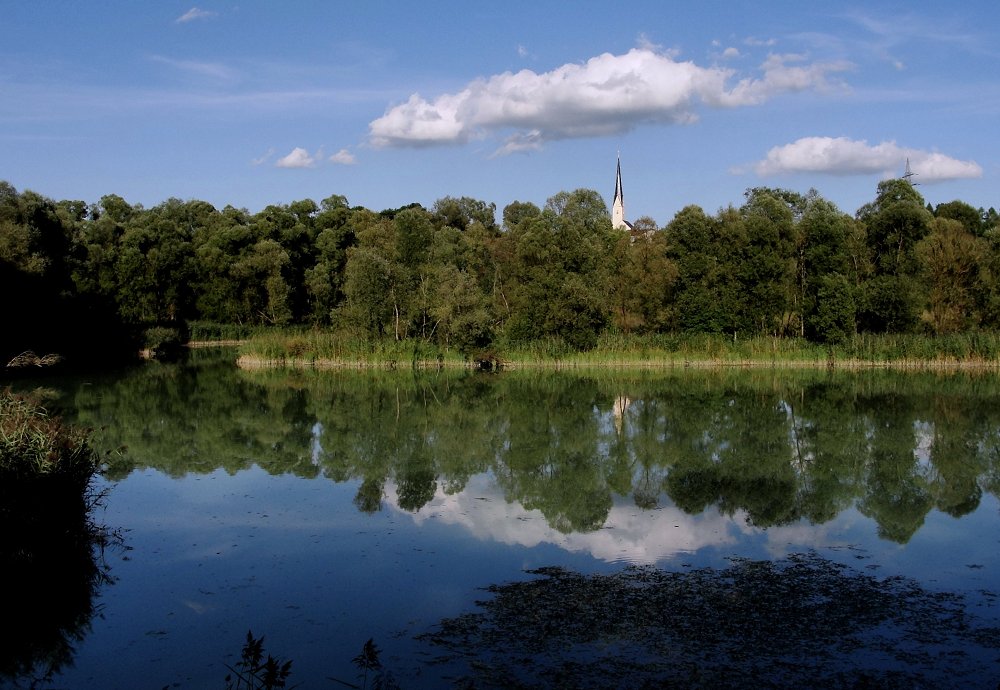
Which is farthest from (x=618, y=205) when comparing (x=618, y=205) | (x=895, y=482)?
(x=895, y=482)

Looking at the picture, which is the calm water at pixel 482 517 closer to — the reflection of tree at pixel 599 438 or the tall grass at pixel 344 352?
the reflection of tree at pixel 599 438

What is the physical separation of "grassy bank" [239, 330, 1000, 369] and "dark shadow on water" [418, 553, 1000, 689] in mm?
28500

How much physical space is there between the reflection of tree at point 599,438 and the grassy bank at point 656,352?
577 cm

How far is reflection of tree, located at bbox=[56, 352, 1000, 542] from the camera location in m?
13.5

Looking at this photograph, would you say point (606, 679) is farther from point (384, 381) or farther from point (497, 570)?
point (384, 381)

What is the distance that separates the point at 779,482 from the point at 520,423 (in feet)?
25.9

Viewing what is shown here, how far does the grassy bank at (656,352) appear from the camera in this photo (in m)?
37.0

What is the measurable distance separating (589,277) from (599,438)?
72.5 ft

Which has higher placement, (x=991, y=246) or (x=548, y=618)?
(x=991, y=246)

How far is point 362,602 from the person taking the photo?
8609 millimetres

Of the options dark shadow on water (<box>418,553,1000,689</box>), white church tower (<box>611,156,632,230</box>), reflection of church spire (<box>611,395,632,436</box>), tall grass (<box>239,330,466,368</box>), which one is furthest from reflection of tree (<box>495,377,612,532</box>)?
white church tower (<box>611,156,632,230</box>)

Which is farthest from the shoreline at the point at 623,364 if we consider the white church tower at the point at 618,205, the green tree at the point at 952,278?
the white church tower at the point at 618,205

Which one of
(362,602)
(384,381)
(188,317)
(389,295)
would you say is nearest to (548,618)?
(362,602)

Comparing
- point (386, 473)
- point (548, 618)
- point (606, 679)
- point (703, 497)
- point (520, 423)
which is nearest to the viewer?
point (606, 679)
